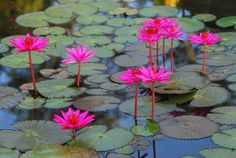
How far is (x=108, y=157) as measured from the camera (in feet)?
8.18

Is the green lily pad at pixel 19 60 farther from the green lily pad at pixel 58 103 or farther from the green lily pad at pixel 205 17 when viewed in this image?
the green lily pad at pixel 205 17

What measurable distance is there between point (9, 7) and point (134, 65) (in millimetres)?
2036

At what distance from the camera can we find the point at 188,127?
2.77 meters

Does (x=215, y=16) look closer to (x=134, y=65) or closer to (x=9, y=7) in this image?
(x=134, y=65)

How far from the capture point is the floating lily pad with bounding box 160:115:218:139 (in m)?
2.70

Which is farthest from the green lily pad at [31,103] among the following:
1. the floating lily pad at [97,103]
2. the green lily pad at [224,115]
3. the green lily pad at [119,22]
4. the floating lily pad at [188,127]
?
the green lily pad at [119,22]

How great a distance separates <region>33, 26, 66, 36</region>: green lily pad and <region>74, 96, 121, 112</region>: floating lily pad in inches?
51.2

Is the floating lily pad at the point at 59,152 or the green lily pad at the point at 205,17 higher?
the green lily pad at the point at 205,17

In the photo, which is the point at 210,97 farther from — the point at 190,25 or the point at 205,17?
the point at 205,17

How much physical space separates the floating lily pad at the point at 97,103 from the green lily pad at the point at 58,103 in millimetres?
61

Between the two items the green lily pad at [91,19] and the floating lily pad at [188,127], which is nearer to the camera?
the floating lily pad at [188,127]

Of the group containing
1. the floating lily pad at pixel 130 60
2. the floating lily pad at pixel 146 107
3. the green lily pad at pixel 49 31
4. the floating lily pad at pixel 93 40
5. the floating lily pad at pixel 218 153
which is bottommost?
the floating lily pad at pixel 218 153

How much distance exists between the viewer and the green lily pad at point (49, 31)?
14.1ft

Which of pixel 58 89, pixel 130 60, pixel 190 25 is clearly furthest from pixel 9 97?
pixel 190 25
